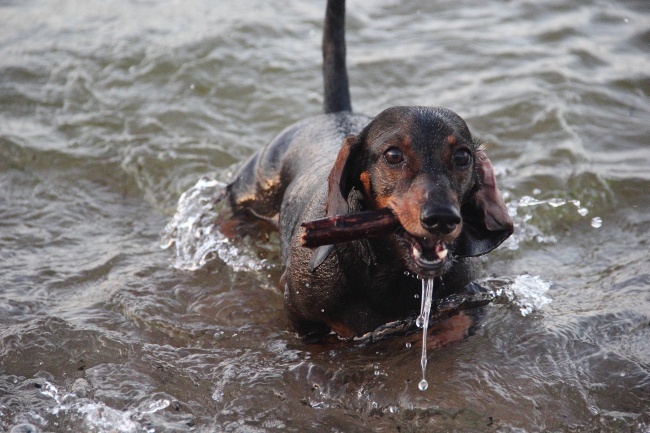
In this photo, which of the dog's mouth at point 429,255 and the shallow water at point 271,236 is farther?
the shallow water at point 271,236

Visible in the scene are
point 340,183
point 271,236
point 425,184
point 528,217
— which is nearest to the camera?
point 425,184

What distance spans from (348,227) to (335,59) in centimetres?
235

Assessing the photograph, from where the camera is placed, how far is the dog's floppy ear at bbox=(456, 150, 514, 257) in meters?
4.17

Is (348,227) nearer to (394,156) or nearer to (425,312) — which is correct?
(394,156)

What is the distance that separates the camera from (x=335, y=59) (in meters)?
5.89

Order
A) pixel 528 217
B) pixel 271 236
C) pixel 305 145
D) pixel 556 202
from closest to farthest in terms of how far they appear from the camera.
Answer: pixel 305 145 < pixel 271 236 < pixel 528 217 < pixel 556 202

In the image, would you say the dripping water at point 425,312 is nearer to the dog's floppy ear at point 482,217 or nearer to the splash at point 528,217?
the dog's floppy ear at point 482,217

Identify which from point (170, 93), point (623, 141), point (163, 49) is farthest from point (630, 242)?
point (163, 49)

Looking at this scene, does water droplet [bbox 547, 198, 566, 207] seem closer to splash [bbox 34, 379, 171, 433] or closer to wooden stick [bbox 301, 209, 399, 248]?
wooden stick [bbox 301, 209, 399, 248]

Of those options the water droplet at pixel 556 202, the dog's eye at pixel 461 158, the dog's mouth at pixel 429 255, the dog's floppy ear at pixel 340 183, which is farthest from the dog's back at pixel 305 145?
the water droplet at pixel 556 202

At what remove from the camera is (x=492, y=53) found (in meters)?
9.27

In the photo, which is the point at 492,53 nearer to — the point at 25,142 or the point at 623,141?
the point at 623,141

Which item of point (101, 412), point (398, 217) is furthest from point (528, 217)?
point (101, 412)

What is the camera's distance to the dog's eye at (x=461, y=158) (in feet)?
13.1
